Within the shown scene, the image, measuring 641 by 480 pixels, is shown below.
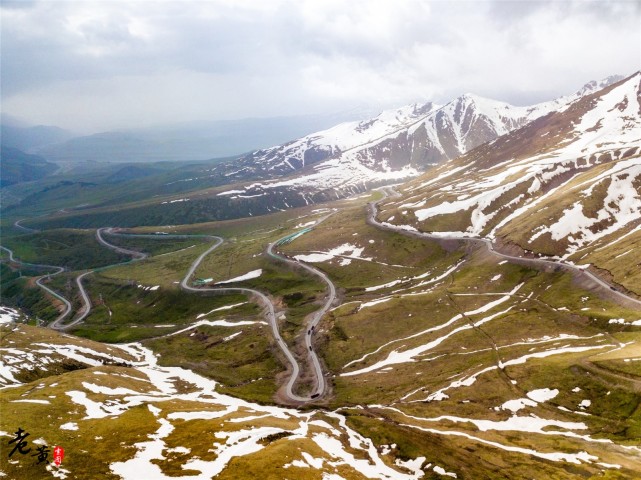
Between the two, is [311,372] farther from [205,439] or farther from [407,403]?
[205,439]

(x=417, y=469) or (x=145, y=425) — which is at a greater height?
(x=145, y=425)

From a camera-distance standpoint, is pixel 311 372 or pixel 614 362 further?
pixel 311 372

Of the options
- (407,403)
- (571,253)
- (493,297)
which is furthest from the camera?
(571,253)

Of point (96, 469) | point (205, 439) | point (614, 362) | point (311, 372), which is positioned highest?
point (96, 469)

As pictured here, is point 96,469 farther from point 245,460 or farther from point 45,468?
point 245,460

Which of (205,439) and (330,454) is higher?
(205,439)

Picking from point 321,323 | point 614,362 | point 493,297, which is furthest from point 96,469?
point 493,297

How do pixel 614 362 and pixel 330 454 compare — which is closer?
pixel 330 454

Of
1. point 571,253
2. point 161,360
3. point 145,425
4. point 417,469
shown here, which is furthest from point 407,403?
point 571,253

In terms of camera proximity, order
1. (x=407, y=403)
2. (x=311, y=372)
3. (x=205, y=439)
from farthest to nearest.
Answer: (x=311, y=372)
(x=407, y=403)
(x=205, y=439)
